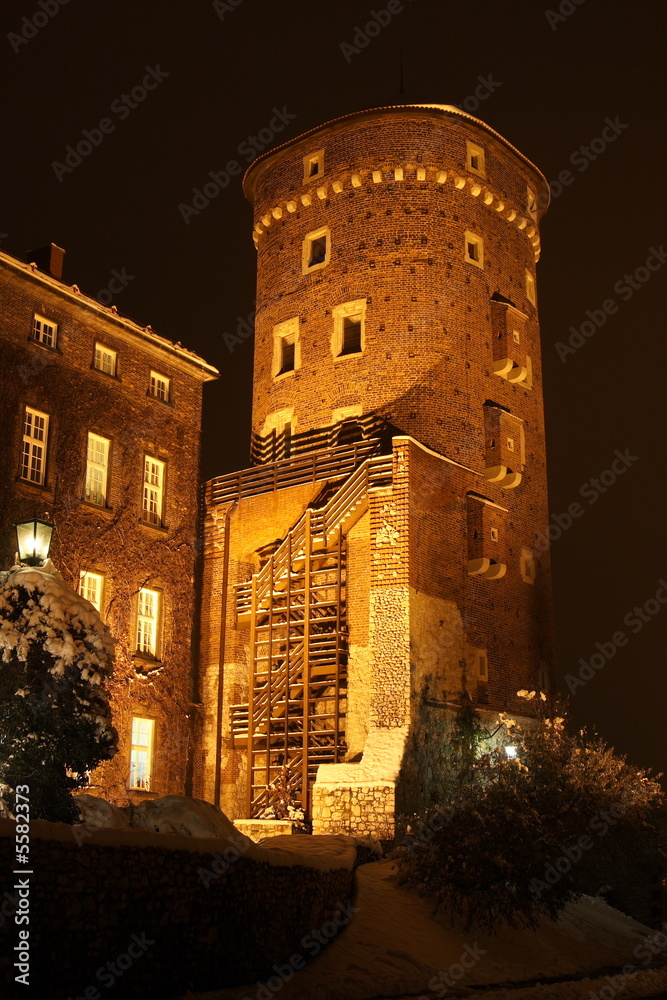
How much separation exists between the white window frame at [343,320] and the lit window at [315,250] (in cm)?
173

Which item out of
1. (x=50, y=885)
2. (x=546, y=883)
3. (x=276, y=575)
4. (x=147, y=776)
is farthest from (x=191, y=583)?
(x=50, y=885)

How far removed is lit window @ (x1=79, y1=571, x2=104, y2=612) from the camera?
949 inches

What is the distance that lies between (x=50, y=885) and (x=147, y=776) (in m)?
16.2

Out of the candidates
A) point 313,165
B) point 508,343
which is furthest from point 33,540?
point 313,165

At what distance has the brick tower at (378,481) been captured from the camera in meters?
25.2

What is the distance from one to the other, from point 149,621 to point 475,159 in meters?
17.1

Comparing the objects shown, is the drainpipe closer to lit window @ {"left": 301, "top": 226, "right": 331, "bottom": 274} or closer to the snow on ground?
→ lit window @ {"left": 301, "top": 226, "right": 331, "bottom": 274}

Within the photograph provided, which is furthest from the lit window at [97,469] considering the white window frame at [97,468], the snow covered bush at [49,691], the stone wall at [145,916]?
A: the stone wall at [145,916]

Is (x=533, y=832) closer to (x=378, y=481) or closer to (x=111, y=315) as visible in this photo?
(x=378, y=481)

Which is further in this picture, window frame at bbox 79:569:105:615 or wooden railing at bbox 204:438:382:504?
wooden railing at bbox 204:438:382:504

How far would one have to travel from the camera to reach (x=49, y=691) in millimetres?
14133

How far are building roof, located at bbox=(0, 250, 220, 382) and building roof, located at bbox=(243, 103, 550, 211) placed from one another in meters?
9.15

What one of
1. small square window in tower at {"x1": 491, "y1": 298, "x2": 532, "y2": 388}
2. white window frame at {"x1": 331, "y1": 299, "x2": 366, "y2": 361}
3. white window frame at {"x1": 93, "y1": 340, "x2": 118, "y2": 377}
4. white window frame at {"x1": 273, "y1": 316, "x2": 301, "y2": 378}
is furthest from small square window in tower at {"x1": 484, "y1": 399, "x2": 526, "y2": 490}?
white window frame at {"x1": 93, "y1": 340, "x2": 118, "y2": 377}

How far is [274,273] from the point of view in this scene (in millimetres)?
33438
